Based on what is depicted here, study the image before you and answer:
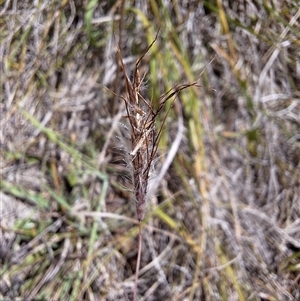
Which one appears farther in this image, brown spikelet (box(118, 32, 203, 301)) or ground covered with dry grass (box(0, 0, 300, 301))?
ground covered with dry grass (box(0, 0, 300, 301))

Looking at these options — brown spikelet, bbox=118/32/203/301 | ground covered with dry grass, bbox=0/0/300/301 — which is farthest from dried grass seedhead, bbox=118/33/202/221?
ground covered with dry grass, bbox=0/0/300/301

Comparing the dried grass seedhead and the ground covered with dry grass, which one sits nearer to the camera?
the dried grass seedhead

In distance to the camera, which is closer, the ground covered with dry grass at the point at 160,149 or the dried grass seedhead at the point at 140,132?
Result: the dried grass seedhead at the point at 140,132

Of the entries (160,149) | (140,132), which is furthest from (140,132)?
(160,149)

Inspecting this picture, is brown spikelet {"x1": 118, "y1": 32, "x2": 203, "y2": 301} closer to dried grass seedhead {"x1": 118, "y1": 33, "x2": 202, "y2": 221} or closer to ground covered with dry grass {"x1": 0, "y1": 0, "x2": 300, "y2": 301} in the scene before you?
dried grass seedhead {"x1": 118, "y1": 33, "x2": 202, "y2": 221}

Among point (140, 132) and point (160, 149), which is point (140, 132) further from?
point (160, 149)

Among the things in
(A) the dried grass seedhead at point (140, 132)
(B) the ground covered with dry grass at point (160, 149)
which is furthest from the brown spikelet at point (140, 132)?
(B) the ground covered with dry grass at point (160, 149)

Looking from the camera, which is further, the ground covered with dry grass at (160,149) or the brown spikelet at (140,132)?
the ground covered with dry grass at (160,149)

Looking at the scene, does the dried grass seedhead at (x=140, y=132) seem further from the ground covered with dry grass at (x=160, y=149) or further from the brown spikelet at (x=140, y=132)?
the ground covered with dry grass at (x=160, y=149)
